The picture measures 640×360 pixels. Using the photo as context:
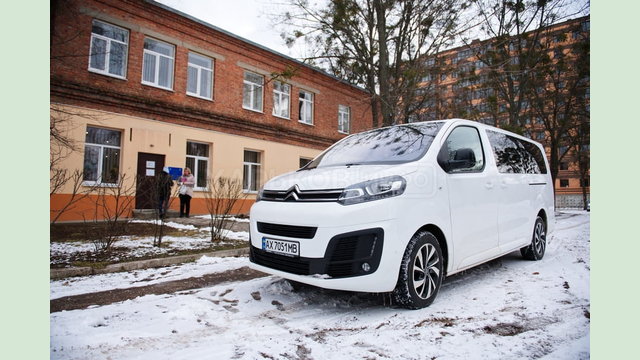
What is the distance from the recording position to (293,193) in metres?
2.99

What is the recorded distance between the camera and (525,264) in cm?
466

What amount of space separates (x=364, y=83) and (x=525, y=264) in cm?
867

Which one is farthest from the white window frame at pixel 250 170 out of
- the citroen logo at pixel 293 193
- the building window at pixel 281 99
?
the citroen logo at pixel 293 193

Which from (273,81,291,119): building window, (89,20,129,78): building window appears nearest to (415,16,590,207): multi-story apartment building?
(273,81,291,119): building window

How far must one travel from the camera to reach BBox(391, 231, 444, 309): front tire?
2.76m

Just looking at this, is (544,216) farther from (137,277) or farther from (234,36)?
(234,36)

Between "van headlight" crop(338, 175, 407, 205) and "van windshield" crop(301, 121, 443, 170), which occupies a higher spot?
"van windshield" crop(301, 121, 443, 170)

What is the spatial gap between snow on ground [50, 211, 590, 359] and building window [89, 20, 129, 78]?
9.86m

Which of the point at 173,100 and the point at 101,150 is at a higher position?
the point at 173,100

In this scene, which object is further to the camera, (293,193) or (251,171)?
(251,171)

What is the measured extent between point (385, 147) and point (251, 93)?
514 inches

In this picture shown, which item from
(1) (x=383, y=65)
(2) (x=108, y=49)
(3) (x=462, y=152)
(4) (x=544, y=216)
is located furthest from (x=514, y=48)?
(2) (x=108, y=49)

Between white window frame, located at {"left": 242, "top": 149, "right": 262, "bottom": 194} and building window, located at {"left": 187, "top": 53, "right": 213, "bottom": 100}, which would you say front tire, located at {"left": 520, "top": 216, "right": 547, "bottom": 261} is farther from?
building window, located at {"left": 187, "top": 53, "right": 213, "bottom": 100}

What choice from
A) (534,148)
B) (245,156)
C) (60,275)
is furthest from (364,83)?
(60,275)
